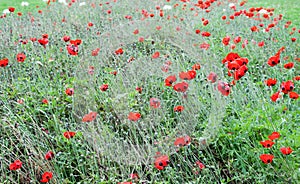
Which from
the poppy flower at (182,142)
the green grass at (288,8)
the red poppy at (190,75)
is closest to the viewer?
the poppy flower at (182,142)

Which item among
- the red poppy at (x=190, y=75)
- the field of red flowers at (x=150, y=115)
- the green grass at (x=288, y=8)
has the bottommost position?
the green grass at (x=288, y=8)

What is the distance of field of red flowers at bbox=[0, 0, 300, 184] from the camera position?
2684mm

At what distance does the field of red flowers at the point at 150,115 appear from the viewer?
2.68 meters

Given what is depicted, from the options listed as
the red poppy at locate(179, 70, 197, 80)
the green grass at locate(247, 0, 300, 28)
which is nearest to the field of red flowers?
the red poppy at locate(179, 70, 197, 80)

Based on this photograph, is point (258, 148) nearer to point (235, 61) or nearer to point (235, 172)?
point (235, 172)

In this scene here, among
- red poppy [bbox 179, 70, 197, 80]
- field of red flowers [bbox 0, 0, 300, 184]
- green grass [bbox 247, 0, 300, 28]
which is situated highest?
red poppy [bbox 179, 70, 197, 80]

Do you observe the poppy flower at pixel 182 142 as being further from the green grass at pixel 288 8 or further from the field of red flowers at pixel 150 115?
the green grass at pixel 288 8

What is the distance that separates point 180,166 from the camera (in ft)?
9.28

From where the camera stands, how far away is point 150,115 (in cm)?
337

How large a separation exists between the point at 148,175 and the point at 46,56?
2608 millimetres

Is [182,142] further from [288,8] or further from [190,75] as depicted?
[288,8]

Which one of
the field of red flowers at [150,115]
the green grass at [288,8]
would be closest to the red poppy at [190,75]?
the field of red flowers at [150,115]

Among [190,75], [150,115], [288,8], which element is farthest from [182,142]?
[288,8]

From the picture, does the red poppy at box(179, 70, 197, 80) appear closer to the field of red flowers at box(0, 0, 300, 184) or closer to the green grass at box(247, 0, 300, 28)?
the field of red flowers at box(0, 0, 300, 184)
